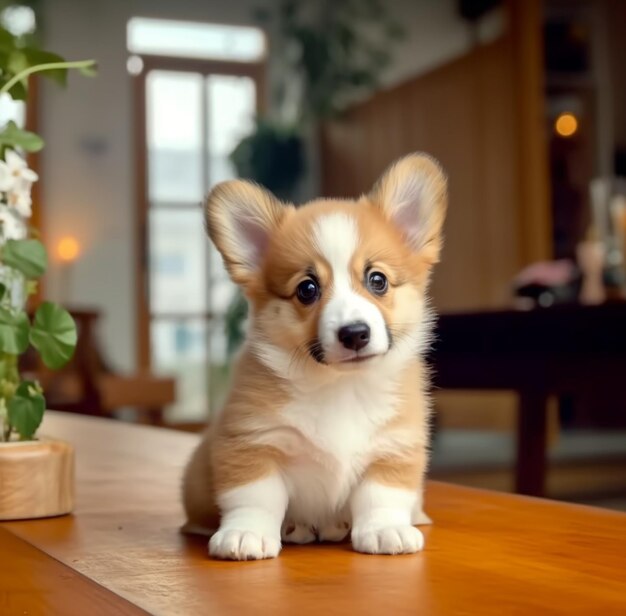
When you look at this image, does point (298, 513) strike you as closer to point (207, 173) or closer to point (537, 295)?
point (537, 295)

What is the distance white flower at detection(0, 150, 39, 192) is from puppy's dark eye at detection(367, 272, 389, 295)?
1.05 feet

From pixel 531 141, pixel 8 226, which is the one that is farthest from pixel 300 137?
pixel 8 226

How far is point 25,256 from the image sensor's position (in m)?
0.84

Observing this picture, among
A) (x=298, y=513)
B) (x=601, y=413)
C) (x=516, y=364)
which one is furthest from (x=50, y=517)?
(x=601, y=413)

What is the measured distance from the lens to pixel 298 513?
0.74 m

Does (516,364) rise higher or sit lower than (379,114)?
lower

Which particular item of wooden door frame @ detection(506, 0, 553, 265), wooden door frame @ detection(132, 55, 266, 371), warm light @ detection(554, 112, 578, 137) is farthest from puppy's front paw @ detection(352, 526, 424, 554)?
wooden door frame @ detection(132, 55, 266, 371)

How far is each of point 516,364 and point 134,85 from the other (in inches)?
192

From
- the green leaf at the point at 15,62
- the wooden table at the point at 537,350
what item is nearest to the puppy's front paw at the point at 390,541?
the green leaf at the point at 15,62

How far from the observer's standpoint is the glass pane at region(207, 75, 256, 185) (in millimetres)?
6641

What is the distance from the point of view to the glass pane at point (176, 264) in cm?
660

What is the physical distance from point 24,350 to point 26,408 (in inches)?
2.2

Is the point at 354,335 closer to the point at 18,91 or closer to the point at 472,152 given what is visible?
the point at 18,91

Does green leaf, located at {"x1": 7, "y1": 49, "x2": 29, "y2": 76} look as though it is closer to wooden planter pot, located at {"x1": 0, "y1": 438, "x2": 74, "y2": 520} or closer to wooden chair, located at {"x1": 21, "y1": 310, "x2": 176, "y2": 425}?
wooden planter pot, located at {"x1": 0, "y1": 438, "x2": 74, "y2": 520}
